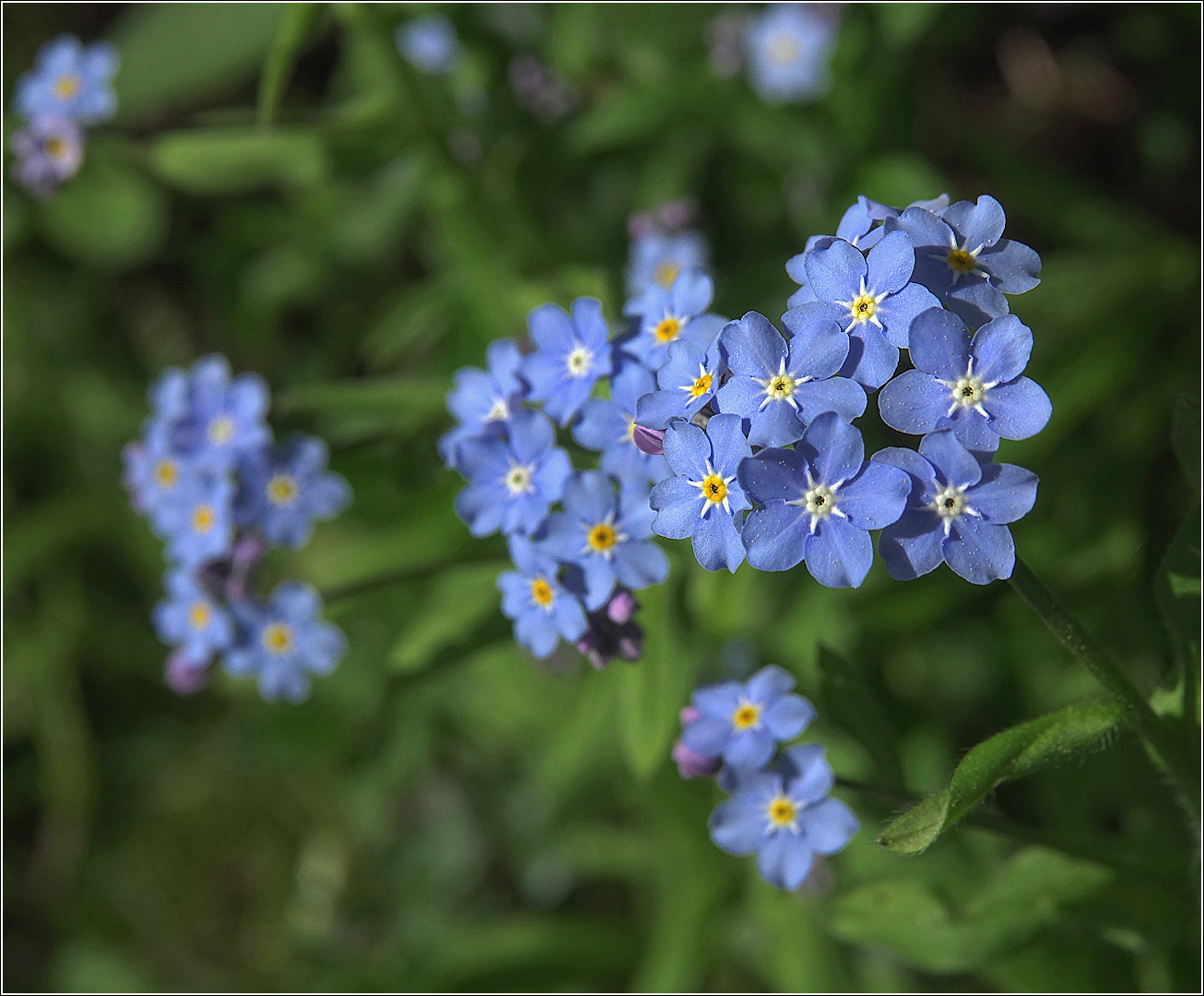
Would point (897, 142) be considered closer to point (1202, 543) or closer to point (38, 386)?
point (1202, 543)

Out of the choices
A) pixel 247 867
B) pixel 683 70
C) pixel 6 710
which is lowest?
pixel 247 867

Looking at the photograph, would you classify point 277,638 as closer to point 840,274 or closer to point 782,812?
point 782,812

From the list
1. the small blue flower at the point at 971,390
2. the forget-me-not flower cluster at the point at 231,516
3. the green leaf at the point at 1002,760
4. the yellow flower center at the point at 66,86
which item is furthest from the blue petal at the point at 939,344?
the yellow flower center at the point at 66,86

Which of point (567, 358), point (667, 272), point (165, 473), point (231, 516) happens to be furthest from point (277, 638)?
Answer: point (667, 272)

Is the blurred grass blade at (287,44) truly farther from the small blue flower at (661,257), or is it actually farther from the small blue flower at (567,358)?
the small blue flower at (661,257)

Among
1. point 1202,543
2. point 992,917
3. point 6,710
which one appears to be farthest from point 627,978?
point 6,710

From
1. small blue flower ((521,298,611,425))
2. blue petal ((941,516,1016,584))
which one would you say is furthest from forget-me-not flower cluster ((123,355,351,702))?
blue petal ((941,516,1016,584))
